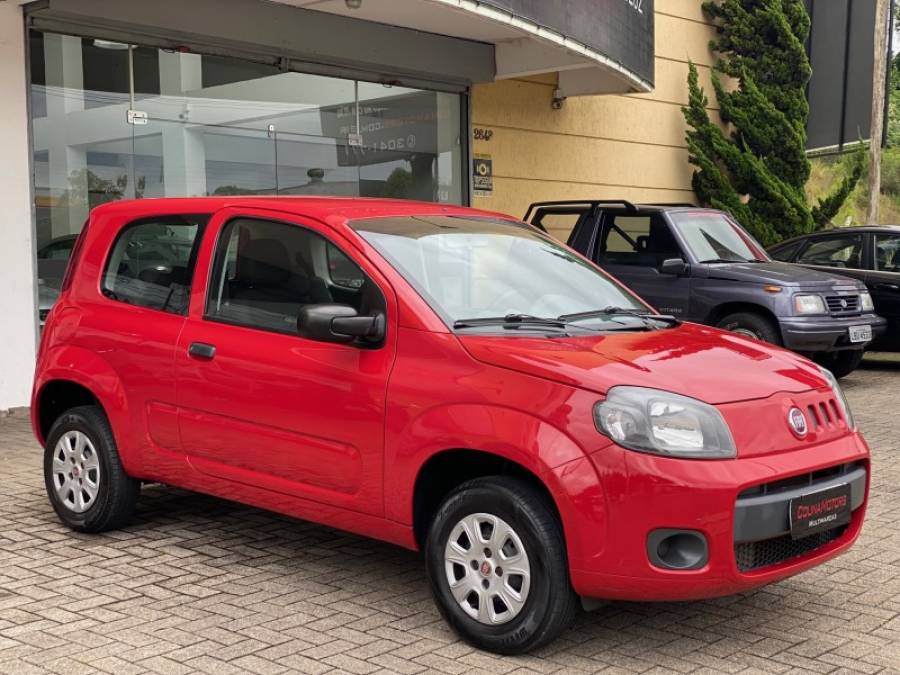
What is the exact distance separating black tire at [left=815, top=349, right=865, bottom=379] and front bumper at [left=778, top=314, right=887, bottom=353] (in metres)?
0.87

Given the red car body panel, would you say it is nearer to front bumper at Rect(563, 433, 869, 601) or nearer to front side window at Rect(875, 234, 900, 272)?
front bumper at Rect(563, 433, 869, 601)

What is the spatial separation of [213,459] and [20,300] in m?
5.32

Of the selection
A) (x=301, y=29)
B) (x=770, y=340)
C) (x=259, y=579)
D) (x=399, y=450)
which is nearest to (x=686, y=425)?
(x=399, y=450)

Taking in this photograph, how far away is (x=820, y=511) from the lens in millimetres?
4410

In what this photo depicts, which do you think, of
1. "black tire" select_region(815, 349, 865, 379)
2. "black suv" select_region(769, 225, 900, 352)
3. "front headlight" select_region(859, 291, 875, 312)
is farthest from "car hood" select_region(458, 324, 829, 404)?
"black suv" select_region(769, 225, 900, 352)

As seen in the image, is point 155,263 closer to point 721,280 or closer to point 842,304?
point 721,280

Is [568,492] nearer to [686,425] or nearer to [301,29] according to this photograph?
[686,425]

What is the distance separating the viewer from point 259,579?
530cm

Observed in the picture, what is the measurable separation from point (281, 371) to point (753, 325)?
7.09 m

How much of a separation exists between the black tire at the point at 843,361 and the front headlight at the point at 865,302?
0.55m

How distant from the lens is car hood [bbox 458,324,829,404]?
4281mm

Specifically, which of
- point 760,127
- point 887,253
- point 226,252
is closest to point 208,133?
point 226,252

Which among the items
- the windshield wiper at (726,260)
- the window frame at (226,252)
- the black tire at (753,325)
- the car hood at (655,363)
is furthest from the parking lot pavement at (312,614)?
the windshield wiper at (726,260)

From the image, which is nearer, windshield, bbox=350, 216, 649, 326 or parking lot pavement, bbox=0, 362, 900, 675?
parking lot pavement, bbox=0, 362, 900, 675
